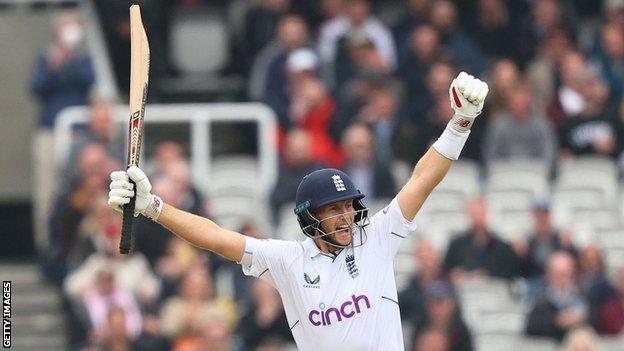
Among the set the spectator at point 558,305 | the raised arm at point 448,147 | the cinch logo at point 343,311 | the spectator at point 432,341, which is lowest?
the spectator at point 432,341

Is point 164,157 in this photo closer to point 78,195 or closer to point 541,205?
point 78,195

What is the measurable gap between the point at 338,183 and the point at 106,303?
19.0ft

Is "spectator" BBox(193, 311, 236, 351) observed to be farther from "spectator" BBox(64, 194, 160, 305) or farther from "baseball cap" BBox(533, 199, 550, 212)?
"baseball cap" BBox(533, 199, 550, 212)

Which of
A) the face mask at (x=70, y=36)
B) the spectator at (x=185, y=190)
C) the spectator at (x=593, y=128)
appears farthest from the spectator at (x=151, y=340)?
the spectator at (x=593, y=128)

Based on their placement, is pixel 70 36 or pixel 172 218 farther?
pixel 70 36

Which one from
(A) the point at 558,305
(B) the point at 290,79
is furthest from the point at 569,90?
(A) the point at 558,305

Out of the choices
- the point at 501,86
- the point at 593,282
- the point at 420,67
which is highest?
the point at 420,67

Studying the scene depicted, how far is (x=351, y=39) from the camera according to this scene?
17703mm

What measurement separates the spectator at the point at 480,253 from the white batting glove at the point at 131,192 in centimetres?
640

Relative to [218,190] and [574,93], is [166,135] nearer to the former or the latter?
[218,190]

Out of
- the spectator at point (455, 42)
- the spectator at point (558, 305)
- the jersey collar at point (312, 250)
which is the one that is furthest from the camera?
the spectator at point (455, 42)

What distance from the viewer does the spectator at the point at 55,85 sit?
1711 cm

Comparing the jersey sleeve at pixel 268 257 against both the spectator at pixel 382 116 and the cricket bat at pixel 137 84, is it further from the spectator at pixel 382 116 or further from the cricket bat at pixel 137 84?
the spectator at pixel 382 116

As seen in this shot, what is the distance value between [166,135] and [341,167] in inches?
80.6
